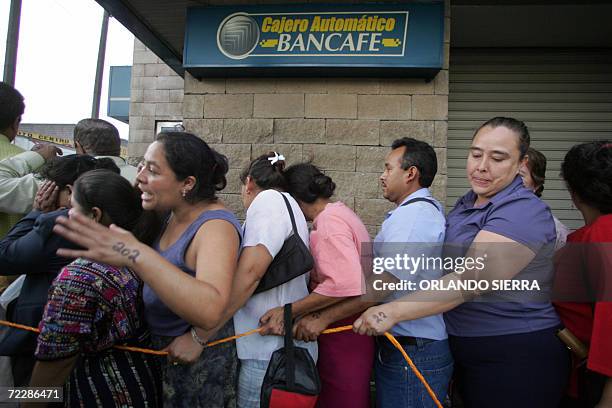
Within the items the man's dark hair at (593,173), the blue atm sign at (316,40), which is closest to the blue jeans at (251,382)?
the man's dark hair at (593,173)

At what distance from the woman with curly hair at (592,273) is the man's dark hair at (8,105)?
331cm

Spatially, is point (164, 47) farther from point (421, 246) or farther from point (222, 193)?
point (421, 246)

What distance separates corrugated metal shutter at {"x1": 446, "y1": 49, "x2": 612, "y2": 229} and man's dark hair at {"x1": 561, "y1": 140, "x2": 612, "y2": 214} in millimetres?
2865

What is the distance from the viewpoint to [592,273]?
160 centimetres

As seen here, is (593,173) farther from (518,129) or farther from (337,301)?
(337,301)

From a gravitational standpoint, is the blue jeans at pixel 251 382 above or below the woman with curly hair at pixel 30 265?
below

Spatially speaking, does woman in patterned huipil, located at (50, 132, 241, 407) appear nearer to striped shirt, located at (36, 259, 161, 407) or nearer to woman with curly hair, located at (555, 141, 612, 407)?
striped shirt, located at (36, 259, 161, 407)

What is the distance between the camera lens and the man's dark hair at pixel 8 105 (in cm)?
272

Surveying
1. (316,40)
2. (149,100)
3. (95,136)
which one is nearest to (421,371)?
(95,136)

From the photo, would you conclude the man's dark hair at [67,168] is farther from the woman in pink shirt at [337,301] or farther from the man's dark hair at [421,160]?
the man's dark hair at [421,160]

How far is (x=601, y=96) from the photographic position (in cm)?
456

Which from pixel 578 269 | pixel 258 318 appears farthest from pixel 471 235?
pixel 258 318

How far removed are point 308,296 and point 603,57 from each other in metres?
4.73

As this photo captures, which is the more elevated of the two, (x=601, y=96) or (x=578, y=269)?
(x=601, y=96)
